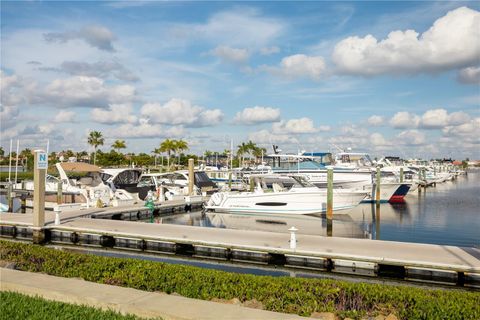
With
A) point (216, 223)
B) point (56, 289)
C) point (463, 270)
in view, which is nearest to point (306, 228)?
point (216, 223)

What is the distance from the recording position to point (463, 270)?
46.8 feet

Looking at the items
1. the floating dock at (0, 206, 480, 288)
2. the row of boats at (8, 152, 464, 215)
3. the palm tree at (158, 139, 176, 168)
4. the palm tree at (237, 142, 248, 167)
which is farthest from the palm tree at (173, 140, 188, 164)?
the floating dock at (0, 206, 480, 288)

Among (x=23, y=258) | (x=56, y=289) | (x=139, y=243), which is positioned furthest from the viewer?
(x=139, y=243)

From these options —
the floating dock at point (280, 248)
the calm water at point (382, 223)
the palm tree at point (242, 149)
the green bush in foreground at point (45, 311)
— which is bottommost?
the calm water at point (382, 223)

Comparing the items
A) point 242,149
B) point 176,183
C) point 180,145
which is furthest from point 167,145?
point 176,183

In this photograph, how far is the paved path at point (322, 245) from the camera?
15.3 m

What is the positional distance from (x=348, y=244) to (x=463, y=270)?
464cm

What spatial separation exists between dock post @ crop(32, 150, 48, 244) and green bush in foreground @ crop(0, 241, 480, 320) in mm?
9739

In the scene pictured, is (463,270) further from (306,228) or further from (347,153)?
(347,153)

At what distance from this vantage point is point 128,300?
28.7 feet

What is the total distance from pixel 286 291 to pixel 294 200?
81.4ft

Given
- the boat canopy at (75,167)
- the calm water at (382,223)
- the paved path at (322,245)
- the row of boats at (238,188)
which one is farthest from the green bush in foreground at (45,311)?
the boat canopy at (75,167)

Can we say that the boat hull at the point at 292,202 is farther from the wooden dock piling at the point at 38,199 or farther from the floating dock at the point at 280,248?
the wooden dock piling at the point at 38,199

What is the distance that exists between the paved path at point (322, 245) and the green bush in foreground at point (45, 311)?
32.7ft
